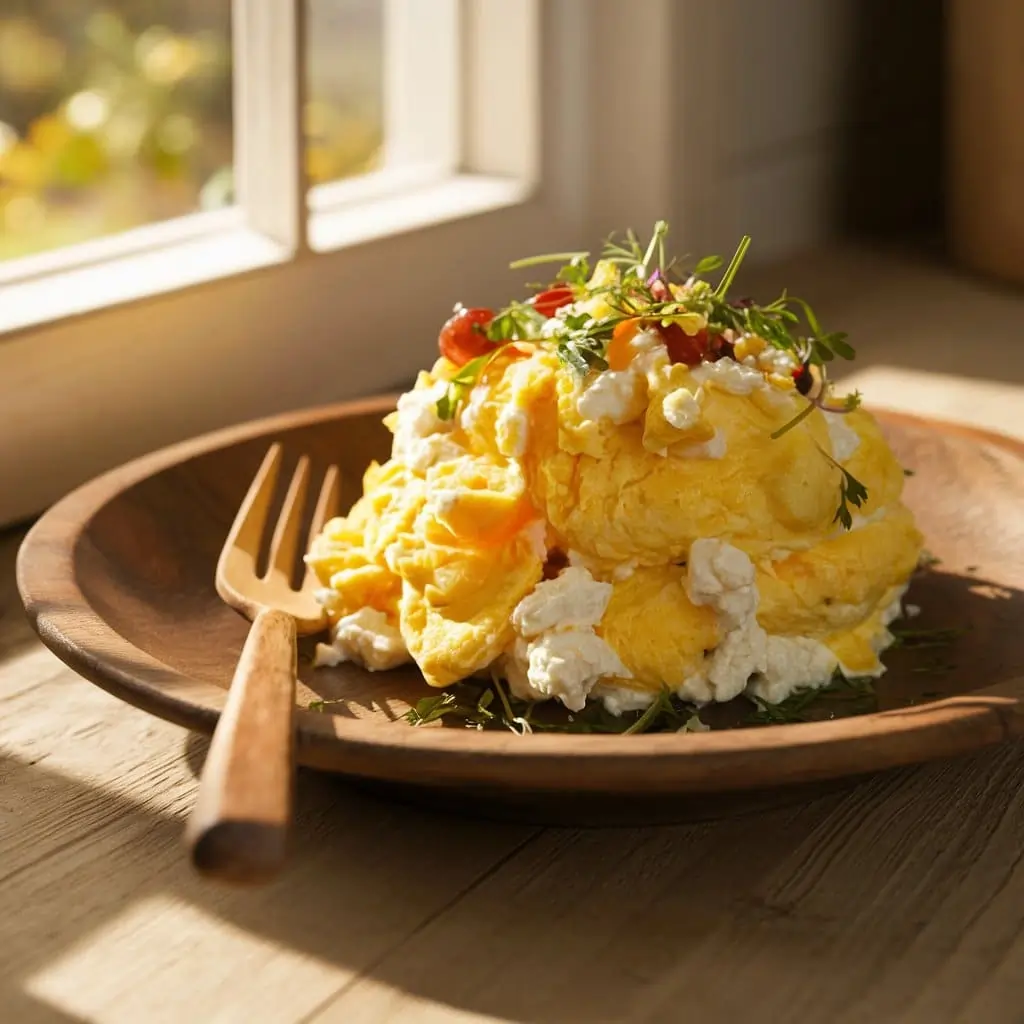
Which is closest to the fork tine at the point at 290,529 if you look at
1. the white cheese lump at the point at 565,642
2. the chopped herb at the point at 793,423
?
the white cheese lump at the point at 565,642

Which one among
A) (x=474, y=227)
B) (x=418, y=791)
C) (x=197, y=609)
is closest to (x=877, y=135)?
(x=474, y=227)

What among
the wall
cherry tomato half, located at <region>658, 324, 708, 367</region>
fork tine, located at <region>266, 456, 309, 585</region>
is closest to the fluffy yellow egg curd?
cherry tomato half, located at <region>658, 324, 708, 367</region>

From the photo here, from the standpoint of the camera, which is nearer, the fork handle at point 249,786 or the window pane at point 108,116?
the fork handle at point 249,786

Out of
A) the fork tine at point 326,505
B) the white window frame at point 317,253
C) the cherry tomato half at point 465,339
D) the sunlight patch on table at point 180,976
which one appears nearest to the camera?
the sunlight patch on table at point 180,976

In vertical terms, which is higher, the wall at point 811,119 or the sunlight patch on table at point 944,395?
the wall at point 811,119

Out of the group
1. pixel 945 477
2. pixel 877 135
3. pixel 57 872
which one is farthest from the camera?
pixel 877 135

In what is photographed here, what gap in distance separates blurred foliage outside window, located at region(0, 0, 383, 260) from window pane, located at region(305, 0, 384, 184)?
0.04 ft

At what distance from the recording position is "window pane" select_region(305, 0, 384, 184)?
5.54 ft

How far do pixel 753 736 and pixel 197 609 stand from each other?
45 centimetres

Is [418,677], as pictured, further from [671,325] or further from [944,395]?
[944,395]

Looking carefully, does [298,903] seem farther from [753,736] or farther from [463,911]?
[753,736]

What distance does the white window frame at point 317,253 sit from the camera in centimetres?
132

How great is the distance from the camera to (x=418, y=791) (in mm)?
742

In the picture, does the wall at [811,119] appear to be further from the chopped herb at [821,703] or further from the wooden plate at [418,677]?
the chopped herb at [821,703]
